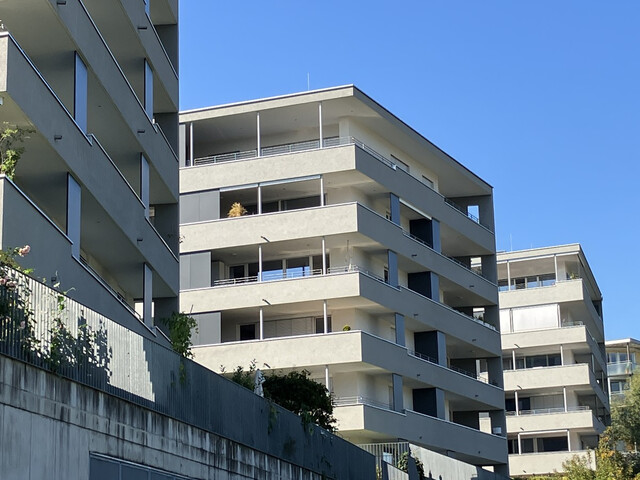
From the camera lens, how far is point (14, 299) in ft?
49.6

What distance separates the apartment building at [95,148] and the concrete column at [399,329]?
56.0ft

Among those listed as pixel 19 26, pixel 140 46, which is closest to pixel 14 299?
pixel 19 26

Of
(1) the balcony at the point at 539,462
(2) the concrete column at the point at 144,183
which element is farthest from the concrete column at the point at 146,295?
(1) the balcony at the point at 539,462

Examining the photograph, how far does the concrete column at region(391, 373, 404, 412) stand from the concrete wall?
26.9 metres

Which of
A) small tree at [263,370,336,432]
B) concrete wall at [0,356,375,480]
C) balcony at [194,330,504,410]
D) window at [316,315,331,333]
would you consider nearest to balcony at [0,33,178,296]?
small tree at [263,370,336,432]

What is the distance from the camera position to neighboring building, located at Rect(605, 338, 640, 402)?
107250mm

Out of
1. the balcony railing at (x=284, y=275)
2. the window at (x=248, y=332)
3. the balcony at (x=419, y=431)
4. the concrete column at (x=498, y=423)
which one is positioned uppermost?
the balcony railing at (x=284, y=275)

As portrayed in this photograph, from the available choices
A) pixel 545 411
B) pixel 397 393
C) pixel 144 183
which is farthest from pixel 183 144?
pixel 545 411

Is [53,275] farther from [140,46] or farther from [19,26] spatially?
[140,46]

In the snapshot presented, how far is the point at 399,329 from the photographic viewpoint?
53969mm

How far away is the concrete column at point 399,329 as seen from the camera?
53750 mm

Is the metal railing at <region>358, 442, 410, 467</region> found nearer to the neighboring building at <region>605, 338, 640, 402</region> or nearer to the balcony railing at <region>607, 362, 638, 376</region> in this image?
the neighboring building at <region>605, 338, 640, 402</region>

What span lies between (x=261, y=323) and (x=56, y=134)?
26843mm

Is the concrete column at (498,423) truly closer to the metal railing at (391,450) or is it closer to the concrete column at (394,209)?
the concrete column at (394,209)
